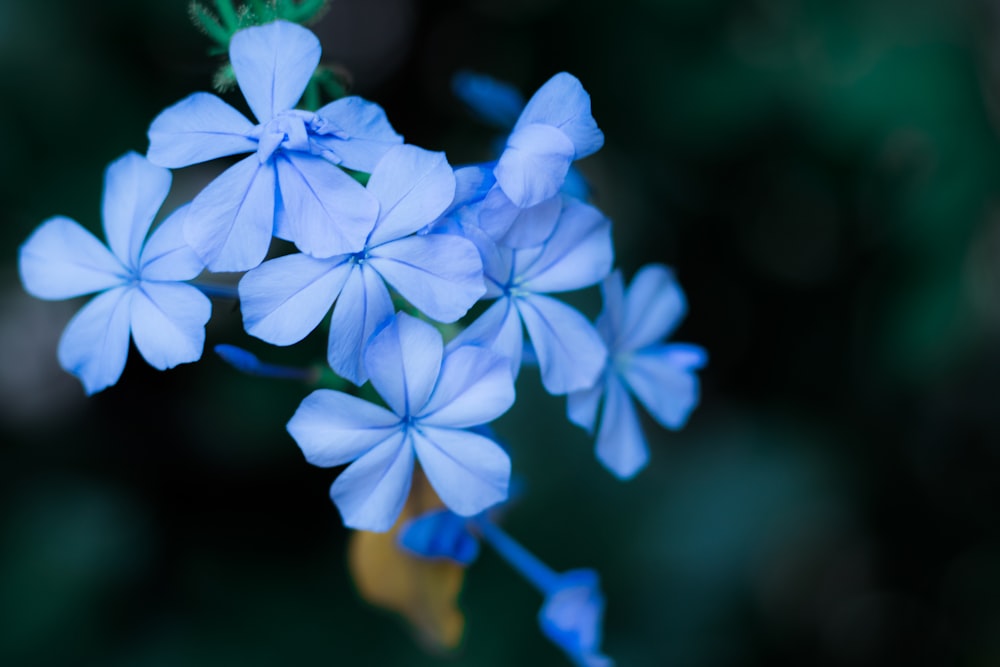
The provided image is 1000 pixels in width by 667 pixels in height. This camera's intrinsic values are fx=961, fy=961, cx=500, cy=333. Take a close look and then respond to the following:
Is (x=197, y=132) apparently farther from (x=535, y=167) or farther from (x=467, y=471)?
(x=467, y=471)

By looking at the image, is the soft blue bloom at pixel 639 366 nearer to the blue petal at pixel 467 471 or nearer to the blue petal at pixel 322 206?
the blue petal at pixel 467 471

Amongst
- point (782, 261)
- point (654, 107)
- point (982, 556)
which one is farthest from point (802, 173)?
point (982, 556)

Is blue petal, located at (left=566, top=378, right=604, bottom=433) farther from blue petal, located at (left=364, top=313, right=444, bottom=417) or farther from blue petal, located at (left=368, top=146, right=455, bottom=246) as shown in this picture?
blue petal, located at (left=368, top=146, right=455, bottom=246)

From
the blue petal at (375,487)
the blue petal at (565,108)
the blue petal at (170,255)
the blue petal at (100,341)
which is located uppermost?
the blue petal at (565,108)

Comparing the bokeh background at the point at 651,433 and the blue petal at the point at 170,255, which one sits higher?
the blue petal at the point at 170,255

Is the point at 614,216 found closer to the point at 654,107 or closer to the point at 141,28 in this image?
the point at 654,107

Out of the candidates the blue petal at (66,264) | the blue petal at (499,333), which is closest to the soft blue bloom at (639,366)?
the blue petal at (499,333)
